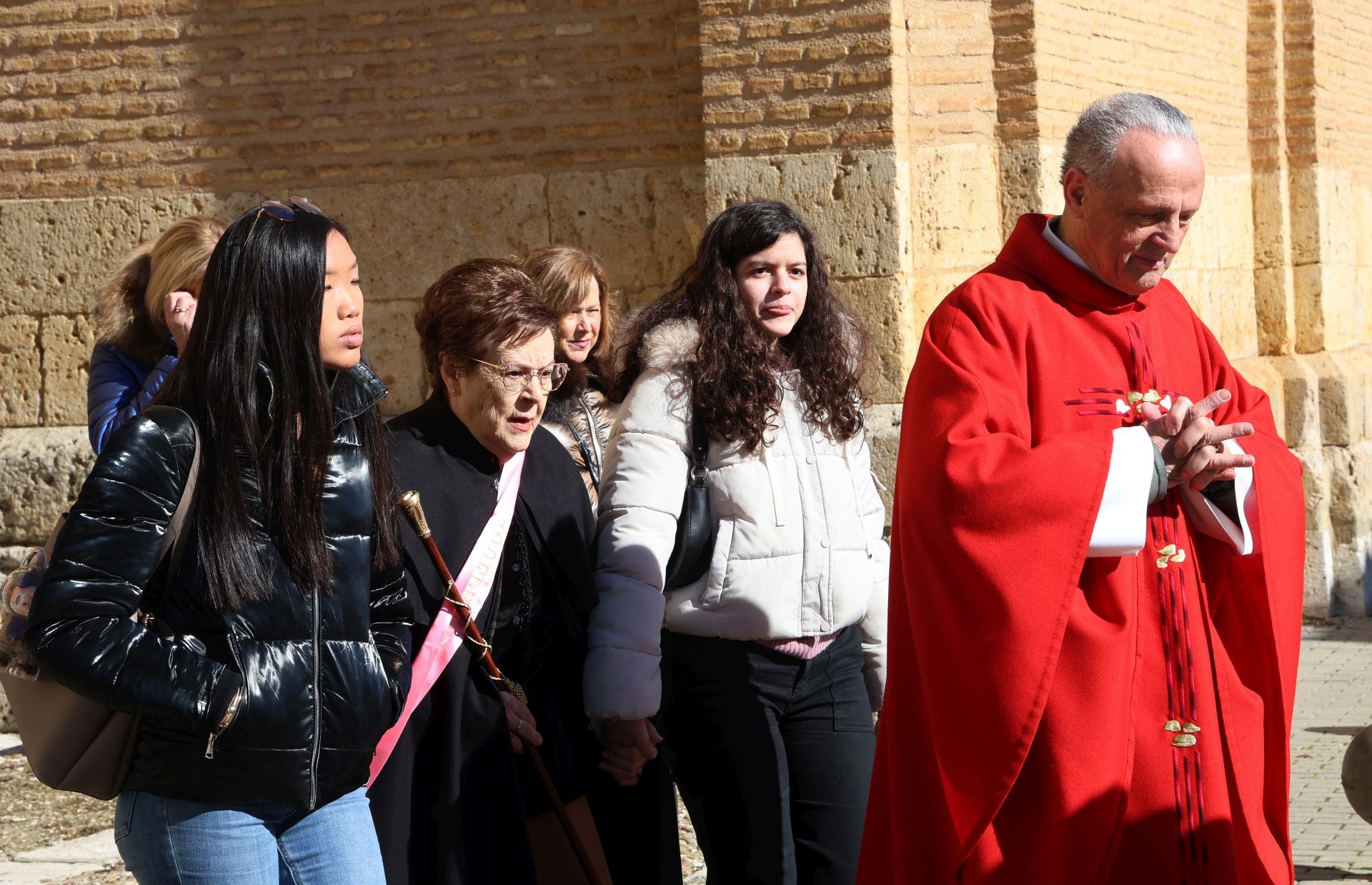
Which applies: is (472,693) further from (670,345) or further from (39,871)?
(39,871)

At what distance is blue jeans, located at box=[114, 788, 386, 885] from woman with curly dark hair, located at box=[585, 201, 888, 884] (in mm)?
866

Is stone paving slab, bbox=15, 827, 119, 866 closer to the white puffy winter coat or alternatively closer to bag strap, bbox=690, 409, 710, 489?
the white puffy winter coat

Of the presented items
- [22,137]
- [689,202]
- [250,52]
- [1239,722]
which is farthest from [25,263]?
[1239,722]

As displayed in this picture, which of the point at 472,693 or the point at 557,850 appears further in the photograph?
the point at 557,850

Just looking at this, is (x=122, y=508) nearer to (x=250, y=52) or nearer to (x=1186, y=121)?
(x=1186, y=121)

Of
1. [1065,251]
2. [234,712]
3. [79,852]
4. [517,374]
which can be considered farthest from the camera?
[79,852]

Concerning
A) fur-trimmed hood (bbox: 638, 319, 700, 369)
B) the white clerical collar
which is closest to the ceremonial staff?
fur-trimmed hood (bbox: 638, 319, 700, 369)

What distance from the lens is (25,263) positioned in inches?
342

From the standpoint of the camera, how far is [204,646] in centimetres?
263

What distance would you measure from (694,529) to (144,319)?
2.64 metres

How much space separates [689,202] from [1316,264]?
15.1ft

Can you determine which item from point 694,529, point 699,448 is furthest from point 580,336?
point 694,529

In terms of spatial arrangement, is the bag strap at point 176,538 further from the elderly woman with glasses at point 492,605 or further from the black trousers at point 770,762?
the black trousers at point 770,762

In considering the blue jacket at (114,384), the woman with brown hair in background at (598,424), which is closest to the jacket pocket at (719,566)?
the woman with brown hair in background at (598,424)
